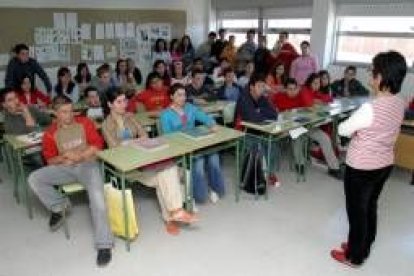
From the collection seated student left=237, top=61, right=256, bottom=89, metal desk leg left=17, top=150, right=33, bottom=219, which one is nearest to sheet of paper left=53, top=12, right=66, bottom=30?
seated student left=237, top=61, right=256, bottom=89

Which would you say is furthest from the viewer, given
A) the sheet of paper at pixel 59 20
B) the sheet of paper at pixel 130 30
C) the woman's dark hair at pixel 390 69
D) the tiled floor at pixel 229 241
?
the sheet of paper at pixel 130 30

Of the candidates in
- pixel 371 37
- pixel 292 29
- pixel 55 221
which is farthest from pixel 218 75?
pixel 55 221

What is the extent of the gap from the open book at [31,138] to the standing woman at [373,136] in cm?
247

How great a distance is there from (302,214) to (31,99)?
344 cm

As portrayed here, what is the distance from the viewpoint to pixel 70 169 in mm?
3232

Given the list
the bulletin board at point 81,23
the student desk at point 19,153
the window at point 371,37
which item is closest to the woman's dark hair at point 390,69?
the student desk at point 19,153

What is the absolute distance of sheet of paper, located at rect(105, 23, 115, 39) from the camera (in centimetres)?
789

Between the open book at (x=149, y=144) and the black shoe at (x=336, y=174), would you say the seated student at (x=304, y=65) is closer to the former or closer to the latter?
the black shoe at (x=336, y=174)

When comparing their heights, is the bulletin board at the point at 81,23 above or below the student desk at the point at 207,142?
above

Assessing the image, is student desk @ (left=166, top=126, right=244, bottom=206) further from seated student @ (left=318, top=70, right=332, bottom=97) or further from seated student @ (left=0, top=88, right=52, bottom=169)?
seated student @ (left=318, top=70, right=332, bottom=97)

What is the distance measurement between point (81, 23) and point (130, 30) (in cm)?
104

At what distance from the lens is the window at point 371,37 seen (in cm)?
675

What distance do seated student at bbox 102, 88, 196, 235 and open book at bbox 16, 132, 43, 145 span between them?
0.57 m

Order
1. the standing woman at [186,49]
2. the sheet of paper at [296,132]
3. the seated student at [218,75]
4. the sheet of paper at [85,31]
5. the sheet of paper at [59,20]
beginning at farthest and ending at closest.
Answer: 1. the standing woman at [186,49]
2. the sheet of paper at [85,31]
3. the sheet of paper at [59,20]
4. the seated student at [218,75]
5. the sheet of paper at [296,132]
